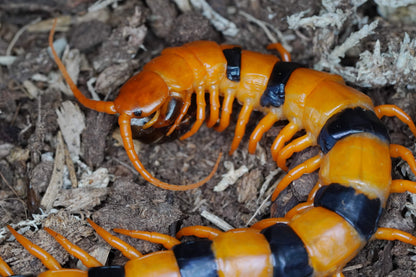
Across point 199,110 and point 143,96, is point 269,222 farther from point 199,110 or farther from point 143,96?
point 143,96

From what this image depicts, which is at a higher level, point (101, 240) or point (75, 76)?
point (75, 76)

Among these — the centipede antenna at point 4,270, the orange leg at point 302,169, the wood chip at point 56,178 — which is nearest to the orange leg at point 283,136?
the orange leg at point 302,169

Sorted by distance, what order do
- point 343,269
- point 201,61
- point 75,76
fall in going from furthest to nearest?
point 75,76 → point 201,61 → point 343,269

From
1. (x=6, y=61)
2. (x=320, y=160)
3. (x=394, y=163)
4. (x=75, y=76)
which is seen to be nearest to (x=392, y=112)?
(x=394, y=163)

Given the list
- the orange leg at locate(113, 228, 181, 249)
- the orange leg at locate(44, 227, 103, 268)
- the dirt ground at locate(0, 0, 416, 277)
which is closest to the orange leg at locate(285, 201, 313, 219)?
the dirt ground at locate(0, 0, 416, 277)

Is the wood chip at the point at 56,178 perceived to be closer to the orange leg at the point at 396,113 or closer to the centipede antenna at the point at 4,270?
the centipede antenna at the point at 4,270

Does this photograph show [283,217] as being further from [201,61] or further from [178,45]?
[178,45]
